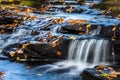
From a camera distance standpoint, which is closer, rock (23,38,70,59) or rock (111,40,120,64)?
rock (111,40,120,64)

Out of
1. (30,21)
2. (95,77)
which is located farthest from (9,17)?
(95,77)

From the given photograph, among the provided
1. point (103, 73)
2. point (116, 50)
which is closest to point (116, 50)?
point (116, 50)

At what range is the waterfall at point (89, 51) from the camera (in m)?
13.3

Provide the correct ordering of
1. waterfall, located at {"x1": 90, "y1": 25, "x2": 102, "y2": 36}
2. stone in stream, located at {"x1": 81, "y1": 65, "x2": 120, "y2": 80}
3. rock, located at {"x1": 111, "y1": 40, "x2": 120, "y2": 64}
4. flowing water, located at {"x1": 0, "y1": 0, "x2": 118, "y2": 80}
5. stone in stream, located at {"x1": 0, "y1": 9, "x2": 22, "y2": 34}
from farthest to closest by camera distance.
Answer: stone in stream, located at {"x1": 0, "y1": 9, "x2": 22, "y2": 34} < waterfall, located at {"x1": 90, "y1": 25, "x2": 102, "y2": 36} < rock, located at {"x1": 111, "y1": 40, "x2": 120, "y2": 64} < flowing water, located at {"x1": 0, "y1": 0, "x2": 118, "y2": 80} < stone in stream, located at {"x1": 81, "y1": 65, "x2": 120, "y2": 80}

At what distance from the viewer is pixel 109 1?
925 inches

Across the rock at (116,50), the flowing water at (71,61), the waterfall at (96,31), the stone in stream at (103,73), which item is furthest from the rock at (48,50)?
the stone in stream at (103,73)

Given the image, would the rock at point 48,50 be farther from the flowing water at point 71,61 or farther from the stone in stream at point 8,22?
the stone in stream at point 8,22

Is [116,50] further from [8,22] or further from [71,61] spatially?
[8,22]

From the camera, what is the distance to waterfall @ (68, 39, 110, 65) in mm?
13312

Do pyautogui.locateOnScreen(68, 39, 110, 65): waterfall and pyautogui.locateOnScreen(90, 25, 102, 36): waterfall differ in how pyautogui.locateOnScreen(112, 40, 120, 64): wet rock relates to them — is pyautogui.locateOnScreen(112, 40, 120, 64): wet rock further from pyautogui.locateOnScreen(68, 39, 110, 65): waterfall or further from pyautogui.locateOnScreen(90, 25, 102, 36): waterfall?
pyautogui.locateOnScreen(90, 25, 102, 36): waterfall

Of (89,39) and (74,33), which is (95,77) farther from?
(74,33)

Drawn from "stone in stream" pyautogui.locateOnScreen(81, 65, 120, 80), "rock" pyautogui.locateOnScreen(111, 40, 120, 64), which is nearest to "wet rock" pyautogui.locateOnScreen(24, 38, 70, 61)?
"rock" pyautogui.locateOnScreen(111, 40, 120, 64)

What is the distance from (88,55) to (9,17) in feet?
20.6

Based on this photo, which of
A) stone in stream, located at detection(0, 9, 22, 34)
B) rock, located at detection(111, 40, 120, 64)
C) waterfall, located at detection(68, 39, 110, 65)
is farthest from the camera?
stone in stream, located at detection(0, 9, 22, 34)
